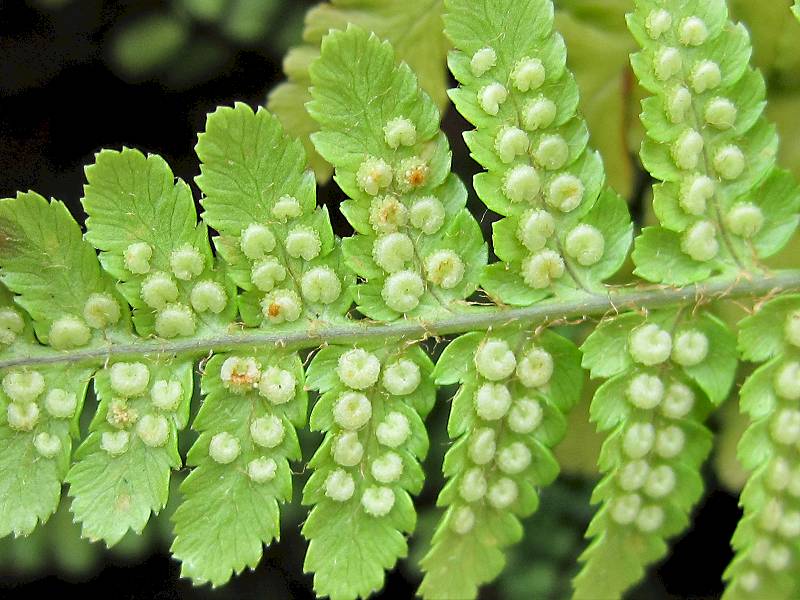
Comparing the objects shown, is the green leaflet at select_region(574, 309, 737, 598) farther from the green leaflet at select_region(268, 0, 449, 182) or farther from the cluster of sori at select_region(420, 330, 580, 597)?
the green leaflet at select_region(268, 0, 449, 182)

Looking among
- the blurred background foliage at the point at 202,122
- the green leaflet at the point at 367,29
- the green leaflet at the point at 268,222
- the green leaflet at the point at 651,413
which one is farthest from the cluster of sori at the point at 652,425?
Answer: the green leaflet at the point at 367,29

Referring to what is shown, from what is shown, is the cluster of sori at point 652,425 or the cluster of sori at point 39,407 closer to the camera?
the cluster of sori at point 39,407

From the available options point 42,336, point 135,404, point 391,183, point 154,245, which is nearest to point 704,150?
point 391,183

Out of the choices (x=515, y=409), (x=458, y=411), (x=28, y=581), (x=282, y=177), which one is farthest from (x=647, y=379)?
(x=28, y=581)

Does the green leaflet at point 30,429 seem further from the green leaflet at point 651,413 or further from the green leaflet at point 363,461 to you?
the green leaflet at point 651,413

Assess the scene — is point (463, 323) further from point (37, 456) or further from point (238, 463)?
point (37, 456)

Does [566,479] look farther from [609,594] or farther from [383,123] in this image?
[383,123]

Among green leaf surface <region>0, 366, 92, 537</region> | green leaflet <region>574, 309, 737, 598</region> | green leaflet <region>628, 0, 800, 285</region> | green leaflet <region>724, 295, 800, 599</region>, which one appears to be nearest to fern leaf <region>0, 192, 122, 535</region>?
green leaf surface <region>0, 366, 92, 537</region>
